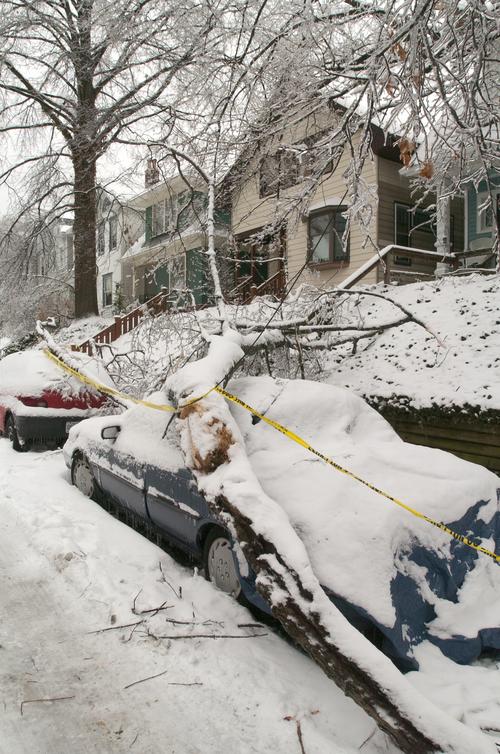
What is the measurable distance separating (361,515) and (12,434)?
271 inches

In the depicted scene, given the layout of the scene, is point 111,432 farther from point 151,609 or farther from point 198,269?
point 198,269

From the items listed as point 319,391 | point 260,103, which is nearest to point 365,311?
point 260,103

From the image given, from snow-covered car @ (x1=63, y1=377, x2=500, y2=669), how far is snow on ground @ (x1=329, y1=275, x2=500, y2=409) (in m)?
3.12

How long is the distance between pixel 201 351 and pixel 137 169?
4.15 m

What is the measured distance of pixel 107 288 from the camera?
32688 mm

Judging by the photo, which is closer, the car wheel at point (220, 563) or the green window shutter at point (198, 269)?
the car wheel at point (220, 563)

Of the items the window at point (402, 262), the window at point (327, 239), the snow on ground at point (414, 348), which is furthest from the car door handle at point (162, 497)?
the window at point (327, 239)

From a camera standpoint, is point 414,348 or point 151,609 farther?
point 414,348

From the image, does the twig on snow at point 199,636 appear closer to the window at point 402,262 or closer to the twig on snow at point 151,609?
the twig on snow at point 151,609

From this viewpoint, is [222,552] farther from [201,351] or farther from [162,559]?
[201,351]

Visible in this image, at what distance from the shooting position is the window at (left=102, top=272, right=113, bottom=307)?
3208 centimetres

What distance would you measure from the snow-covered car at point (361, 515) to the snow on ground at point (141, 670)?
0.32 metres

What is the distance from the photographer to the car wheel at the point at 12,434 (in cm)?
800

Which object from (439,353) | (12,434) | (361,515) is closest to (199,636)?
(361,515)
